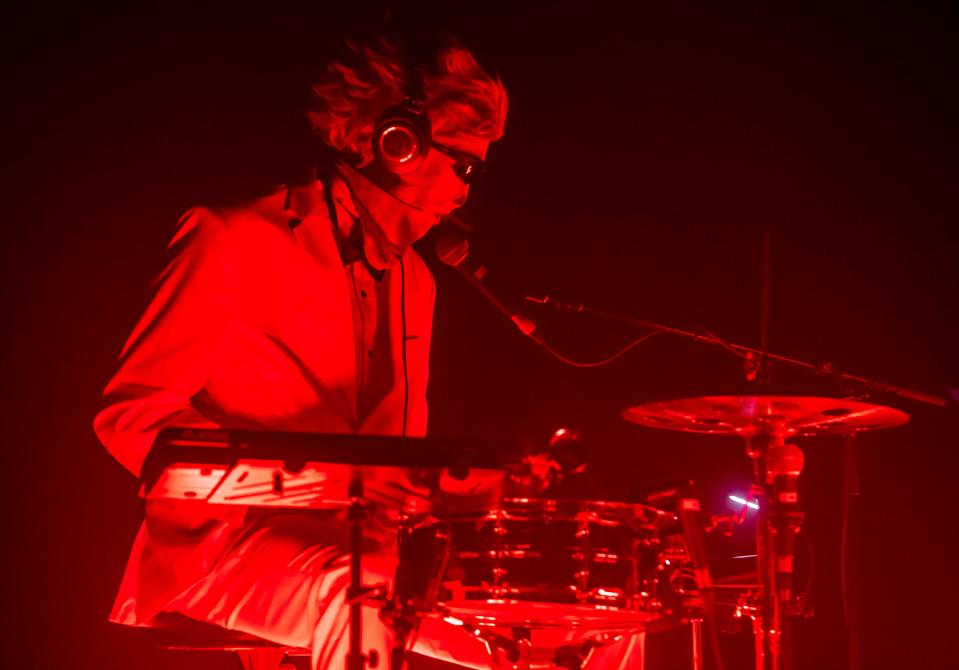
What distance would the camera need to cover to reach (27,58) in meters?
2.85

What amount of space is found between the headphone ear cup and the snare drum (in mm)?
741

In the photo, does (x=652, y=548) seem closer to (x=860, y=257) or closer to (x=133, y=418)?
(x=133, y=418)

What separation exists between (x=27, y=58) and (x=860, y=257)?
2631 millimetres

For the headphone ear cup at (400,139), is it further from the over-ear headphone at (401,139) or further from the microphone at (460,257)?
the microphone at (460,257)

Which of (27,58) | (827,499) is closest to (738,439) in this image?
(827,499)

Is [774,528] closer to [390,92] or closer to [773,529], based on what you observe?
[773,529]

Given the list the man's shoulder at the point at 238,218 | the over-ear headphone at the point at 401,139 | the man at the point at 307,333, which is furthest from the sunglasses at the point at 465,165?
the man's shoulder at the point at 238,218

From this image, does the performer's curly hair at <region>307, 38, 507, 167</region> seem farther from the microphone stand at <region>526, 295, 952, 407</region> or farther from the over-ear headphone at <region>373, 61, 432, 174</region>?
the microphone stand at <region>526, 295, 952, 407</region>

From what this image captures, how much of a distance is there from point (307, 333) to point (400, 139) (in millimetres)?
476

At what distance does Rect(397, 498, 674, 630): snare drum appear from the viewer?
1817mm

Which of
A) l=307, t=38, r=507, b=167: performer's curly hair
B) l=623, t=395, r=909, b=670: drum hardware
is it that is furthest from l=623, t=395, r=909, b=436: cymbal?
l=307, t=38, r=507, b=167: performer's curly hair

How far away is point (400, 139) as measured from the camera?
7.25ft

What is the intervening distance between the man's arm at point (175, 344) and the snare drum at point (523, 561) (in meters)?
0.55

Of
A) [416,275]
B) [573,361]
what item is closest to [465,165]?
[416,275]
